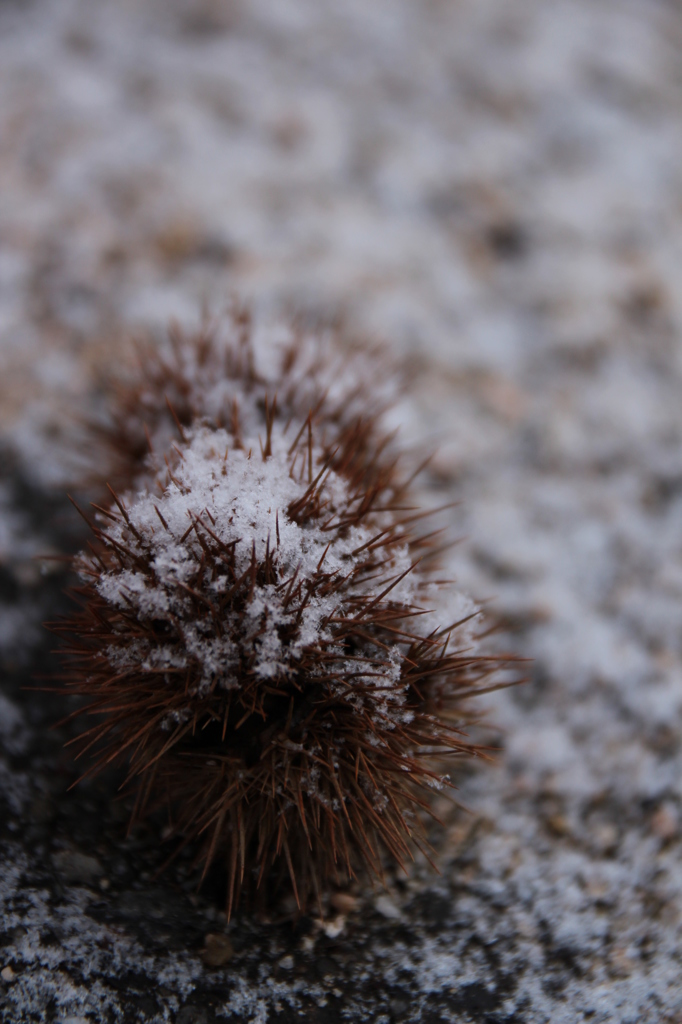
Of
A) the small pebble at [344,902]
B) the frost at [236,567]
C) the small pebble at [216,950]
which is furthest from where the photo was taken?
the small pebble at [344,902]

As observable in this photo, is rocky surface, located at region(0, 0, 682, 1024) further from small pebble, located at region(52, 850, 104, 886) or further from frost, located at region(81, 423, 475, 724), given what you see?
frost, located at region(81, 423, 475, 724)

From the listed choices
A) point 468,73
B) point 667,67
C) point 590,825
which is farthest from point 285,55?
point 590,825

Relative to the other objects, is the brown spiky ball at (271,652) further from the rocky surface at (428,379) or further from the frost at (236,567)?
the rocky surface at (428,379)

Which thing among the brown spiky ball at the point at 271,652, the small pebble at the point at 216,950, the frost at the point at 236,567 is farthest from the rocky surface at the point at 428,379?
the frost at the point at 236,567

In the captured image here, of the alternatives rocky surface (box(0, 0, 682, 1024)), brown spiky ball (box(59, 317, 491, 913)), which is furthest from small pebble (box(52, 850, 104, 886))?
brown spiky ball (box(59, 317, 491, 913))

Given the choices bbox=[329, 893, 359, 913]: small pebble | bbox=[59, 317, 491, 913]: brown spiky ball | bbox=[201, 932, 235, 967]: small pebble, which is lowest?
bbox=[201, 932, 235, 967]: small pebble

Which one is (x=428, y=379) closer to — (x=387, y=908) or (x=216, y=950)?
(x=387, y=908)
